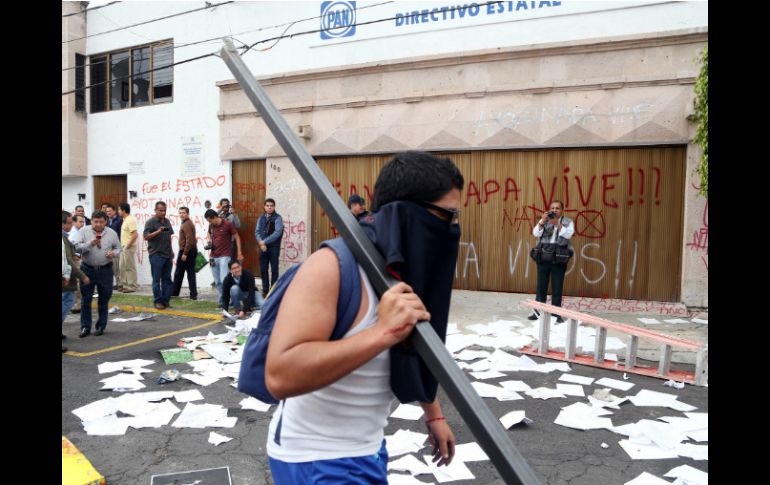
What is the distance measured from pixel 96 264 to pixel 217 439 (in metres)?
5.18

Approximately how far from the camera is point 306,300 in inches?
58.4

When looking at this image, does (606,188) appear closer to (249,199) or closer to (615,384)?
(615,384)

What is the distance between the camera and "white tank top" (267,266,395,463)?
5.51 ft

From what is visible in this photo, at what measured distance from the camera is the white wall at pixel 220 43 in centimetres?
1048

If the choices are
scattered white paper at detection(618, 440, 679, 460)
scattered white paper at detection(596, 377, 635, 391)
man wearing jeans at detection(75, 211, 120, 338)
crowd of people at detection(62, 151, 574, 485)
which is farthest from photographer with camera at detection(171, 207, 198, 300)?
crowd of people at detection(62, 151, 574, 485)

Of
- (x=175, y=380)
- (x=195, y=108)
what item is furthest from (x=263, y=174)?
(x=175, y=380)

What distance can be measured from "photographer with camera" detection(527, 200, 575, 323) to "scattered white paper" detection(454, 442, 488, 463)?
4772 millimetres

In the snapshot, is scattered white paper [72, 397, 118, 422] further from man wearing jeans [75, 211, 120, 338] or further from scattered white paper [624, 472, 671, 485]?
scattered white paper [624, 472, 671, 485]

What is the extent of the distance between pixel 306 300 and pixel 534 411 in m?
4.25

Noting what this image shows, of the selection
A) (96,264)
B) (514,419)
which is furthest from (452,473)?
(96,264)

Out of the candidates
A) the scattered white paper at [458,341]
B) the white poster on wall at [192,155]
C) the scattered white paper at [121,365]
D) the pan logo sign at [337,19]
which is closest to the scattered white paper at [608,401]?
the scattered white paper at [458,341]

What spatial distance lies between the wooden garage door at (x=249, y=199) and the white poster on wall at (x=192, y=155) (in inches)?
46.1

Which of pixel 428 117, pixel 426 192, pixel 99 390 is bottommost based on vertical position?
pixel 99 390
